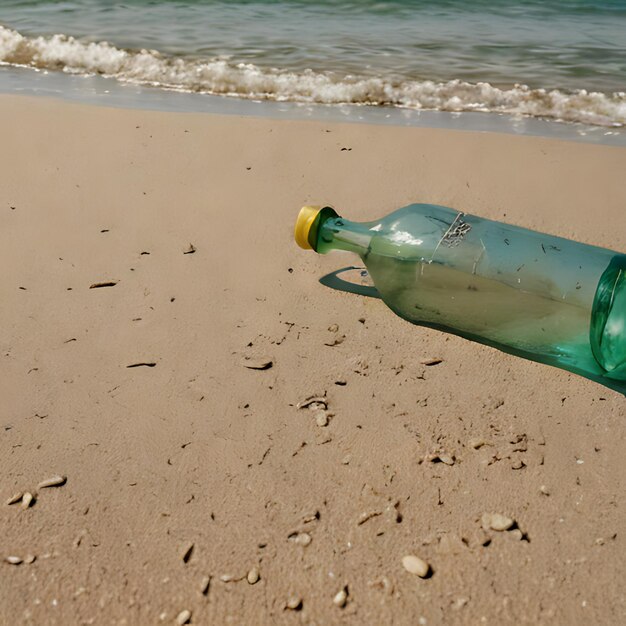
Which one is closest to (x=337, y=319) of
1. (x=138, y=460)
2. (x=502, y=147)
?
(x=138, y=460)

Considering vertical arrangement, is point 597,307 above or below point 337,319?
above

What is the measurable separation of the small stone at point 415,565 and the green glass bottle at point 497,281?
60cm

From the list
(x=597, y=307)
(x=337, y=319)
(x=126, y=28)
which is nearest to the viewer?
(x=597, y=307)

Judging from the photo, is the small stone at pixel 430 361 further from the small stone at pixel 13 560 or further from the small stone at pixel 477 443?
the small stone at pixel 13 560

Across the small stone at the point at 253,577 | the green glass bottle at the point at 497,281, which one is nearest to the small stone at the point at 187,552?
the small stone at the point at 253,577

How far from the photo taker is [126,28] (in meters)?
4.95

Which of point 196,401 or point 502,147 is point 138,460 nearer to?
point 196,401

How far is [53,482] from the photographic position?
1246mm

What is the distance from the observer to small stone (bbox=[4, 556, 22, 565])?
3.66 ft

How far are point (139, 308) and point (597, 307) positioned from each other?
1.04 meters

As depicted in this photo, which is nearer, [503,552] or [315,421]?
[503,552]

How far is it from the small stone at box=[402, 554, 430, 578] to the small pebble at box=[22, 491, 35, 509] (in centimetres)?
64

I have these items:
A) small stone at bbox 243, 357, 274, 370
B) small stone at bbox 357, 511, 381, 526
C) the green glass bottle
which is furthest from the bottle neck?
small stone at bbox 357, 511, 381, 526

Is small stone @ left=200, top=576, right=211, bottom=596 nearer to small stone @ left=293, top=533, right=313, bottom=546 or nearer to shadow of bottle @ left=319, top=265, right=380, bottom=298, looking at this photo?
small stone @ left=293, top=533, right=313, bottom=546
